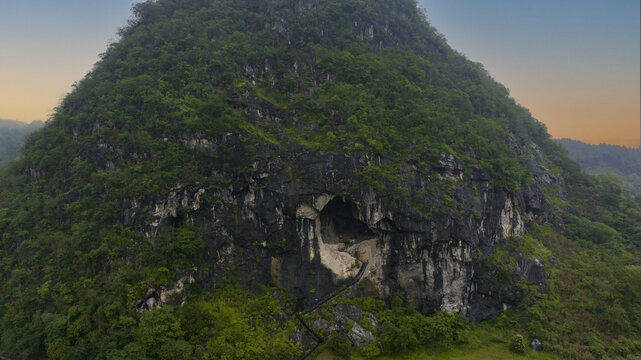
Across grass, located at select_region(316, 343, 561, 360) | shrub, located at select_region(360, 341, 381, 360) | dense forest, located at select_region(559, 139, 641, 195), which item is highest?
dense forest, located at select_region(559, 139, 641, 195)

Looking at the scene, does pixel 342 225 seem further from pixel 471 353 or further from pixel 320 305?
pixel 471 353

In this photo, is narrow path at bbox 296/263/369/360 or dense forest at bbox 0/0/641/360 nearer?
dense forest at bbox 0/0/641/360

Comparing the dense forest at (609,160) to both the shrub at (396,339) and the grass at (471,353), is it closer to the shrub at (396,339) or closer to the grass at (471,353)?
the grass at (471,353)

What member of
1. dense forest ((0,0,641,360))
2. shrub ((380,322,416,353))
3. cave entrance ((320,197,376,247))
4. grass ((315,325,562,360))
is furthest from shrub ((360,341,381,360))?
cave entrance ((320,197,376,247))

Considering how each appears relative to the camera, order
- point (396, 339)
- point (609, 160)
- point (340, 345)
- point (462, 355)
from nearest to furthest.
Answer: point (340, 345) → point (396, 339) → point (462, 355) → point (609, 160)

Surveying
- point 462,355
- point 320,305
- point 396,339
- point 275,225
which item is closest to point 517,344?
point 462,355

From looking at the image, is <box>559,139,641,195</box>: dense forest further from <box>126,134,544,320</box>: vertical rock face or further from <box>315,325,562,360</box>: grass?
<box>315,325,562,360</box>: grass
